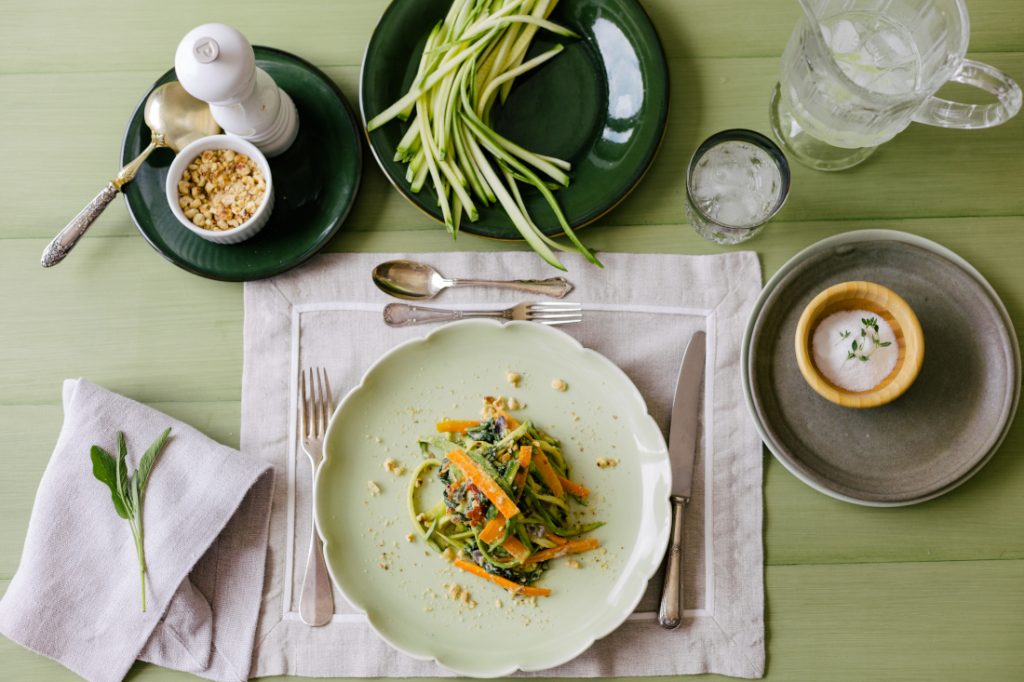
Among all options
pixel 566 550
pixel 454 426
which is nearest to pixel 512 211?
pixel 454 426

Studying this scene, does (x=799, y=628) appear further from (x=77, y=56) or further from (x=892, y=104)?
(x=77, y=56)

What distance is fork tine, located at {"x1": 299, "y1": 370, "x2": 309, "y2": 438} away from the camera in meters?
1.63

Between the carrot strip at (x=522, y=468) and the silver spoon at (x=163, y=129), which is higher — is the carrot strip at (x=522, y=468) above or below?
below

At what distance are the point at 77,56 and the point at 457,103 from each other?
872 millimetres

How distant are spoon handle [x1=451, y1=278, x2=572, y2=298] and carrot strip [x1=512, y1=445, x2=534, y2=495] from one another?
344 millimetres

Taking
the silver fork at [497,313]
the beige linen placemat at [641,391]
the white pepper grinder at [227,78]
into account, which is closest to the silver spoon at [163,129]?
the white pepper grinder at [227,78]

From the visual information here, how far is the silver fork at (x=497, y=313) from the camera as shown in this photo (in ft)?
5.34

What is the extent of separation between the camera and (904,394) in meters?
1.56

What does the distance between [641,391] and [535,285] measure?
0.32m

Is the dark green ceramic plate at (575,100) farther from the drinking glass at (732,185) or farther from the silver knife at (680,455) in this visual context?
the silver knife at (680,455)

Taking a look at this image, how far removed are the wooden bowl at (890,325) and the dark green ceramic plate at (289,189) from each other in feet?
3.13

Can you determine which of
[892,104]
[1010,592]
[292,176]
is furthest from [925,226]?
[292,176]

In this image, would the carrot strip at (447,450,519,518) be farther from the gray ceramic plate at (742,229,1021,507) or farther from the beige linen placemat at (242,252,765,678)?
the gray ceramic plate at (742,229,1021,507)

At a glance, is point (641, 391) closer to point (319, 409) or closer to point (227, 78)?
point (319, 409)
